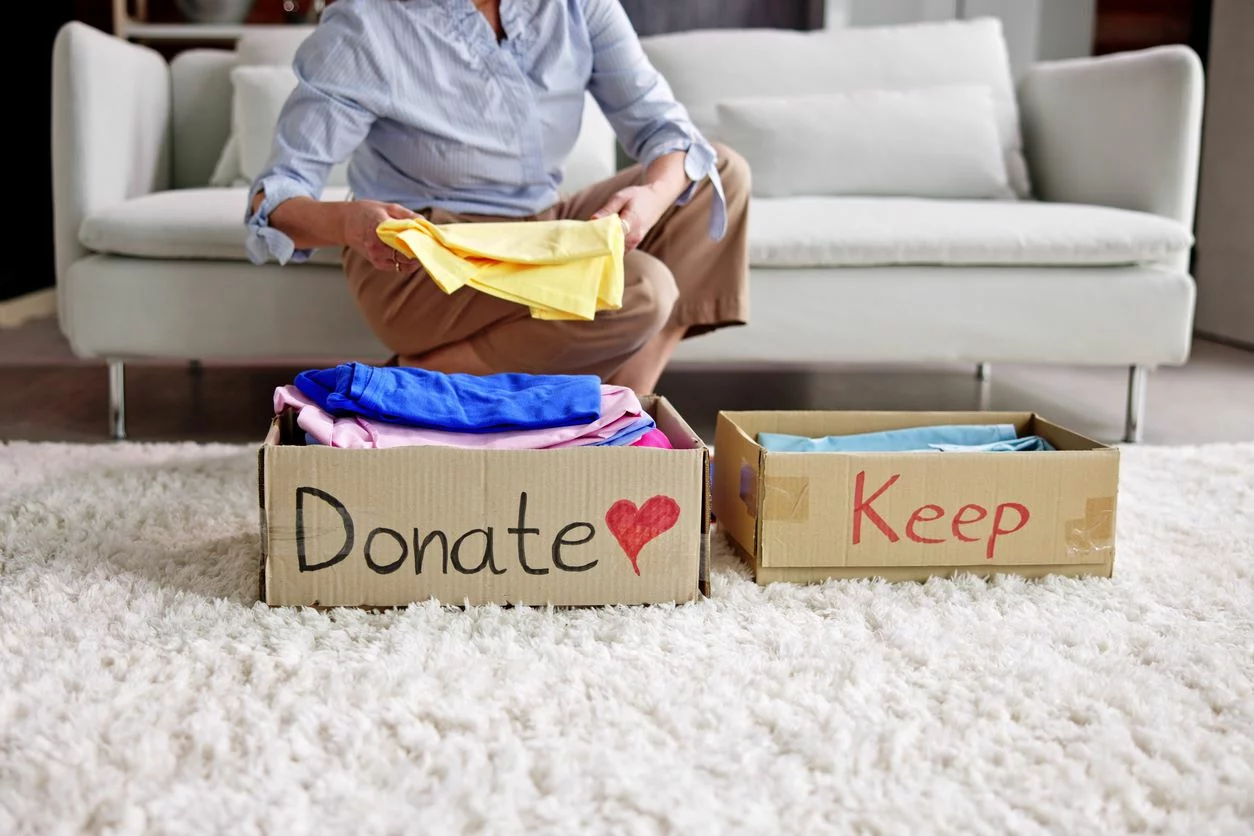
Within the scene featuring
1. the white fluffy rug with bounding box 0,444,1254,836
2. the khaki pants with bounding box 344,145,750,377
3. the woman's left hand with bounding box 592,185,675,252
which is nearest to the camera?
the white fluffy rug with bounding box 0,444,1254,836

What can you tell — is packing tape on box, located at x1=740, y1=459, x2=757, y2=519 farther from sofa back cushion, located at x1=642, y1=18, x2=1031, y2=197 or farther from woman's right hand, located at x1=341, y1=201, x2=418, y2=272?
sofa back cushion, located at x1=642, y1=18, x2=1031, y2=197

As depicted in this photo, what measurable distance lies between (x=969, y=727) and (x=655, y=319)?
0.76 m

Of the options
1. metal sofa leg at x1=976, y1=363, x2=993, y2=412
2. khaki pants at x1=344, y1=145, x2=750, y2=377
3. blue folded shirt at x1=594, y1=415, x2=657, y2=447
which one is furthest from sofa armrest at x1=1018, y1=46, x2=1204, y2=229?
blue folded shirt at x1=594, y1=415, x2=657, y2=447

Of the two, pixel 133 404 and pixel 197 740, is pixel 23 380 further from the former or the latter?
pixel 197 740

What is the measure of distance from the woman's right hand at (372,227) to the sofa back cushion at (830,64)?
118 cm

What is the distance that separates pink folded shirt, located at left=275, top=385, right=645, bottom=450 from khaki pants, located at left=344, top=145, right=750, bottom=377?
13.3 inches

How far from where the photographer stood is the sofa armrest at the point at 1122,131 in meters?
2.02

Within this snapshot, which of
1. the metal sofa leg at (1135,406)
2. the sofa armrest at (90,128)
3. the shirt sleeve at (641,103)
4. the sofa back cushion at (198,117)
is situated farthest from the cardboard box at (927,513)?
the sofa back cushion at (198,117)

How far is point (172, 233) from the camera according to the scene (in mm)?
1845

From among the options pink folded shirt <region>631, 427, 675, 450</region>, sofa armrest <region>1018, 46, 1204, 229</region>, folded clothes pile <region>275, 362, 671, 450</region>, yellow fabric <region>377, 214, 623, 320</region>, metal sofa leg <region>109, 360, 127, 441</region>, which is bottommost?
metal sofa leg <region>109, 360, 127, 441</region>

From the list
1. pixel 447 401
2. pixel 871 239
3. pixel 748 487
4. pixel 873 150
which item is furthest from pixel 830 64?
pixel 447 401

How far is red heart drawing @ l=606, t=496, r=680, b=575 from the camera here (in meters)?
1.06

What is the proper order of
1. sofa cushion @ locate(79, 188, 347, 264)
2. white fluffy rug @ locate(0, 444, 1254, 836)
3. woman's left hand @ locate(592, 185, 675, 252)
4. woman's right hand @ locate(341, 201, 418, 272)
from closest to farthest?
white fluffy rug @ locate(0, 444, 1254, 836) → woman's right hand @ locate(341, 201, 418, 272) → woman's left hand @ locate(592, 185, 675, 252) → sofa cushion @ locate(79, 188, 347, 264)

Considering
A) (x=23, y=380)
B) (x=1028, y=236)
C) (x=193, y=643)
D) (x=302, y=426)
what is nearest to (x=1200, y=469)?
(x=1028, y=236)
